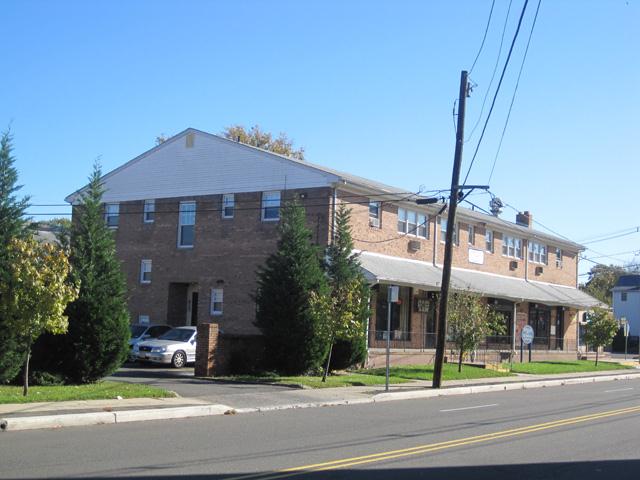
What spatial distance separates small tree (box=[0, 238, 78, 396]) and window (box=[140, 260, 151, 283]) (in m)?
19.8

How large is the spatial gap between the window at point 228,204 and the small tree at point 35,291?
1767 centimetres

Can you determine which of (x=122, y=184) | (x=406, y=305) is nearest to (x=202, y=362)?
(x=406, y=305)

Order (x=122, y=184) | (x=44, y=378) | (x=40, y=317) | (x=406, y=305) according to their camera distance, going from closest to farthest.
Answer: (x=40, y=317) < (x=44, y=378) < (x=406, y=305) < (x=122, y=184)

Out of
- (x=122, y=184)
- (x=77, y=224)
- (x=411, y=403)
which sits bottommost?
(x=411, y=403)

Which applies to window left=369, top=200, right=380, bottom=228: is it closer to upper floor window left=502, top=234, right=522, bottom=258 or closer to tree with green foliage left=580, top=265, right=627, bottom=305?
upper floor window left=502, top=234, right=522, bottom=258

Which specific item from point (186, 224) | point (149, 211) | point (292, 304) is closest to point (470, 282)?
point (186, 224)

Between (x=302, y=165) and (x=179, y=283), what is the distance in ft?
27.7

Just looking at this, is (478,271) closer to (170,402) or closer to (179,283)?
(179,283)

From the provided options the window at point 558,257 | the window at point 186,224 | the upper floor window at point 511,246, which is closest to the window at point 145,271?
the window at point 186,224

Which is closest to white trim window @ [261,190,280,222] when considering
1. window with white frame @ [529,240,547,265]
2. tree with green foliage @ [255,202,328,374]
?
tree with green foliage @ [255,202,328,374]

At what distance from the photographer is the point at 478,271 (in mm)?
39438

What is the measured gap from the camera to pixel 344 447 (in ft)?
38.0

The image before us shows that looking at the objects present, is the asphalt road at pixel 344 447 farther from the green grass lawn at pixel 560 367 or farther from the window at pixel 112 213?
the window at pixel 112 213

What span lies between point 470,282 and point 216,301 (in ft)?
38.9
